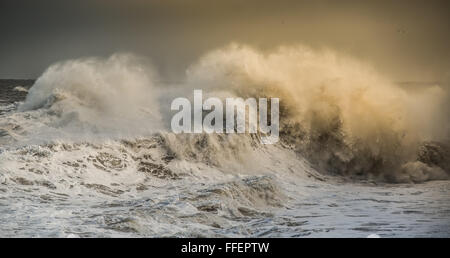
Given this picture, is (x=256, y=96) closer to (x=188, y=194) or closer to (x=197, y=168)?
(x=197, y=168)

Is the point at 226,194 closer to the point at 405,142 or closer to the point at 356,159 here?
the point at 356,159

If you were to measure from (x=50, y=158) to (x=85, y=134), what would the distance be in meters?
2.48

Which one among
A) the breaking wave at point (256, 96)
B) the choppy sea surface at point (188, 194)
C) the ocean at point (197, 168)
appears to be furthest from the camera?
the breaking wave at point (256, 96)

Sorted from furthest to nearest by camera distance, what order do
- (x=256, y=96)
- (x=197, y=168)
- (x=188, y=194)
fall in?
(x=256, y=96)
(x=197, y=168)
(x=188, y=194)

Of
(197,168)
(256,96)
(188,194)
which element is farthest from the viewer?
(256,96)

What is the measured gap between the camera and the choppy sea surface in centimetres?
1200

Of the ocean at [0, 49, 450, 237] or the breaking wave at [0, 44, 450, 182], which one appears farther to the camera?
the breaking wave at [0, 44, 450, 182]

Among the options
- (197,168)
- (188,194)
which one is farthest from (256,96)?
(188,194)

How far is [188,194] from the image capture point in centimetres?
1495

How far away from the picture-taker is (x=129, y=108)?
2197cm

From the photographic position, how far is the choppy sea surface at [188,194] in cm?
1200

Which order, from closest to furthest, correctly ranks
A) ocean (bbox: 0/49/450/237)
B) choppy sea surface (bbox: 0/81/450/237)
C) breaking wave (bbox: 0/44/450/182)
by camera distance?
choppy sea surface (bbox: 0/81/450/237) → ocean (bbox: 0/49/450/237) → breaking wave (bbox: 0/44/450/182)

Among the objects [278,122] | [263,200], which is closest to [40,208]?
[263,200]

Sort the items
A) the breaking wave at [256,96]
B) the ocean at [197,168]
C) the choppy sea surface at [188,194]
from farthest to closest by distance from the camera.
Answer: the breaking wave at [256,96] → the ocean at [197,168] → the choppy sea surface at [188,194]
